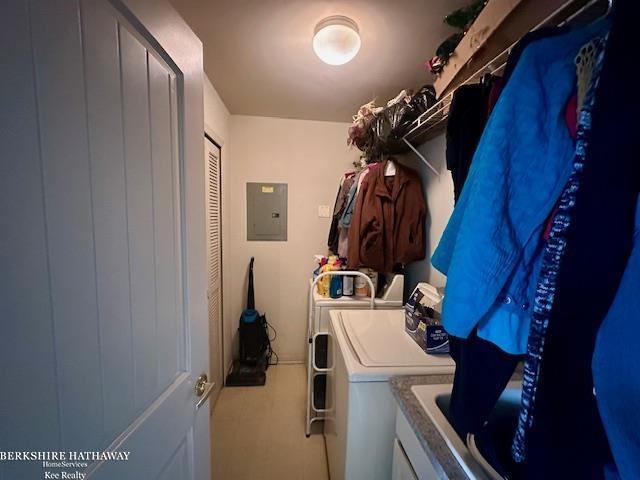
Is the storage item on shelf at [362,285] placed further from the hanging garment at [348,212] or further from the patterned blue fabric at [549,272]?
the patterned blue fabric at [549,272]

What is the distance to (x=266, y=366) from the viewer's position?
2.53 metres

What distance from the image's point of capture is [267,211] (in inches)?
99.0

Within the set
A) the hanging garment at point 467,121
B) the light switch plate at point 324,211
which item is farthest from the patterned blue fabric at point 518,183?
the light switch plate at point 324,211

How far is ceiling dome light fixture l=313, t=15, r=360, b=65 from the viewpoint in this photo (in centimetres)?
116

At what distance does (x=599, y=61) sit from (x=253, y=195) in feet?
7.79

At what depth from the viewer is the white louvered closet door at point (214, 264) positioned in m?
1.92

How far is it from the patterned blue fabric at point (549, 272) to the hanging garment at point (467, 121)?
9.3 inches

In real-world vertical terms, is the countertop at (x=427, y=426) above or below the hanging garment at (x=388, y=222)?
below

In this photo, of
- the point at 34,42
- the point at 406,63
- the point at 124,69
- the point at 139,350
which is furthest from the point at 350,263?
the point at 34,42

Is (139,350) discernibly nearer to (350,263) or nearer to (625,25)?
(625,25)

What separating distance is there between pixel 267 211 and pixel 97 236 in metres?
2.04

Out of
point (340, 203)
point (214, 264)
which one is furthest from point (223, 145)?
point (340, 203)

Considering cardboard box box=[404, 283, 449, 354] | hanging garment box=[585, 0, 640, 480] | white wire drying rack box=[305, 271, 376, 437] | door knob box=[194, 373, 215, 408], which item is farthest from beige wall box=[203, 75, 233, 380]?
hanging garment box=[585, 0, 640, 480]

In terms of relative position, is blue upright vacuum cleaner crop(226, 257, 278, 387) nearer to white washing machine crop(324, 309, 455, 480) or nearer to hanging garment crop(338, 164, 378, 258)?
hanging garment crop(338, 164, 378, 258)
